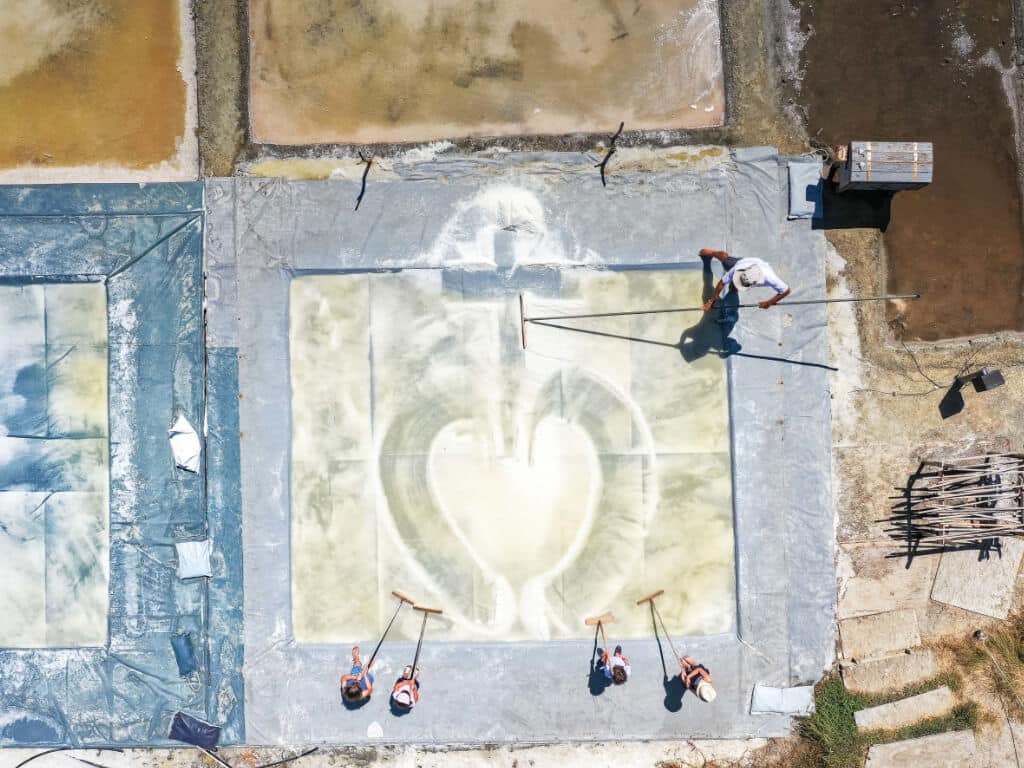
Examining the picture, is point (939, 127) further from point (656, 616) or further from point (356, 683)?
point (356, 683)

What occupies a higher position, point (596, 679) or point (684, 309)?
point (684, 309)

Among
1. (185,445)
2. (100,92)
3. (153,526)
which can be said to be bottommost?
(153,526)

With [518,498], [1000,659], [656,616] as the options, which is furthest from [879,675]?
[518,498]

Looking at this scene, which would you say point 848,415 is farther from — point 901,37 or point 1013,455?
point 901,37

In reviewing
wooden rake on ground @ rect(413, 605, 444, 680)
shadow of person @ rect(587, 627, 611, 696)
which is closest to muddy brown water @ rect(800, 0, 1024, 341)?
shadow of person @ rect(587, 627, 611, 696)

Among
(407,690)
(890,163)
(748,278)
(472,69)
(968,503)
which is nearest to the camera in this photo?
(748,278)

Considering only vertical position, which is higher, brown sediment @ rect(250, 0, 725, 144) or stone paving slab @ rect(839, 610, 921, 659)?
brown sediment @ rect(250, 0, 725, 144)

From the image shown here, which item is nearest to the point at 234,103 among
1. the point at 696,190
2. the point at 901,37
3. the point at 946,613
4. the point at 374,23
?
the point at 374,23

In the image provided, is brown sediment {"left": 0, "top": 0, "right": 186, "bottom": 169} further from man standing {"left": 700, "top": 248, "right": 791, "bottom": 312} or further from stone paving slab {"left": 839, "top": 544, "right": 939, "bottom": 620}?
stone paving slab {"left": 839, "top": 544, "right": 939, "bottom": 620}
